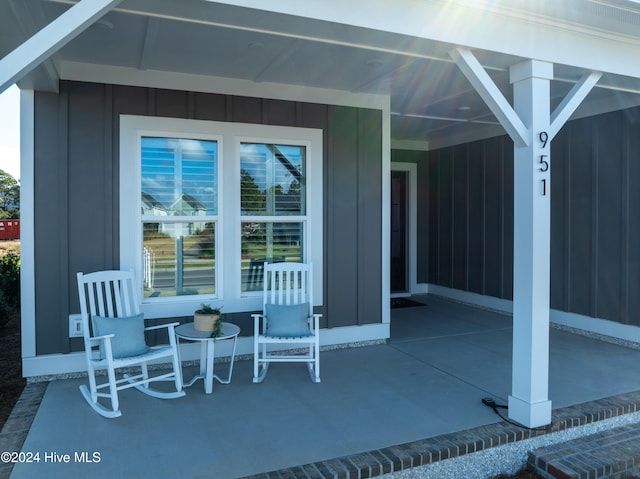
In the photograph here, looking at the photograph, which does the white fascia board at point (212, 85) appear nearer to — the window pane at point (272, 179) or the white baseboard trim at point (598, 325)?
the window pane at point (272, 179)

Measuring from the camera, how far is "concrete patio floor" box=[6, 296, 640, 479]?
2.62 m

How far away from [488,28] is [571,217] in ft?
11.1

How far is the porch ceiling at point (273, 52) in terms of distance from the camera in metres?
2.61

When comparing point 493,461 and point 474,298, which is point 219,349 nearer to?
point 493,461

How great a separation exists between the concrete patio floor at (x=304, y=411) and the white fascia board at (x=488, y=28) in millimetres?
2355

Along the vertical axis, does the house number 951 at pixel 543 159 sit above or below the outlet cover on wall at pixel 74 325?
above

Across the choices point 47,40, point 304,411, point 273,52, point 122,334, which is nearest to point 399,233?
point 273,52

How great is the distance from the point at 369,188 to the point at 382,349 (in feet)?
5.42

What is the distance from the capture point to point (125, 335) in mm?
3471

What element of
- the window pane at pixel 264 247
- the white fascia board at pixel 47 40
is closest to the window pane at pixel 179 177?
the window pane at pixel 264 247

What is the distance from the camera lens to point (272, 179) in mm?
4664

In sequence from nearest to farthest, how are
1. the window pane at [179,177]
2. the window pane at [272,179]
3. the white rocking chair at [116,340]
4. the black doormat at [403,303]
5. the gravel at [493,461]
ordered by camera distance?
the gravel at [493,461]
the white rocking chair at [116,340]
the window pane at [179,177]
the window pane at [272,179]
the black doormat at [403,303]

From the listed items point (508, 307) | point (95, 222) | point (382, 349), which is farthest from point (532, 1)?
point (508, 307)

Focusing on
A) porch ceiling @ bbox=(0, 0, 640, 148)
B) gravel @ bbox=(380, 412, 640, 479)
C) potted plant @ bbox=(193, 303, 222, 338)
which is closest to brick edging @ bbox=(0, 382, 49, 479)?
potted plant @ bbox=(193, 303, 222, 338)
